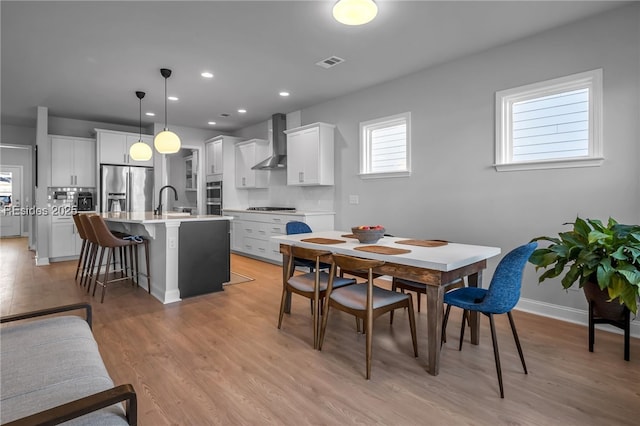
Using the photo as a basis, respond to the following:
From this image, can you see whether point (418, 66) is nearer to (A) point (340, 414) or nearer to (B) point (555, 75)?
(B) point (555, 75)

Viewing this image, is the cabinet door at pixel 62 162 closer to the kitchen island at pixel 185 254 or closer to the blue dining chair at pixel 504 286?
the kitchen island at pixel 185 254

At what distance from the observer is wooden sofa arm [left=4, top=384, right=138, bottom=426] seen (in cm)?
87

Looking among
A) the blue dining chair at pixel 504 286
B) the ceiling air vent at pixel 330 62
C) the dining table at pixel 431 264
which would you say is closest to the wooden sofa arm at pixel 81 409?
the dining table at pixel 431 264

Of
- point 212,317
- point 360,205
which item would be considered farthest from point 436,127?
point 212,317

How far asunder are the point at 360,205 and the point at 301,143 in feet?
4.73

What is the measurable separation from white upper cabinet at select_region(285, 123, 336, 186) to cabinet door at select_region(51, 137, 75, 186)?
4.07 meters

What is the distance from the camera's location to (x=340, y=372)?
7.22 ft

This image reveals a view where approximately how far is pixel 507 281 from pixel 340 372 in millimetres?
1151

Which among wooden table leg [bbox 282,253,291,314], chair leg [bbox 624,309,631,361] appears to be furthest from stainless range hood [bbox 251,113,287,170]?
chair leg [bbox 624,309,631,361]

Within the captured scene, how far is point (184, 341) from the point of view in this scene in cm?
268

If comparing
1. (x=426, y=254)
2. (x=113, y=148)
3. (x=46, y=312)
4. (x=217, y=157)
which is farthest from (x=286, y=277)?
(x=113, y=148)

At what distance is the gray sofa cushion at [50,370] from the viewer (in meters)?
Result: 1.05

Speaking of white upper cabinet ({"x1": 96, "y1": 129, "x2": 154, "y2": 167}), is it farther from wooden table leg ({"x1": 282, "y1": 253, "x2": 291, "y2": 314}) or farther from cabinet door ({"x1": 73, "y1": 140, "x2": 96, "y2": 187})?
wooden table leg ({"x1": 282, "y1": 253, "x2": 291, "y2": 314})

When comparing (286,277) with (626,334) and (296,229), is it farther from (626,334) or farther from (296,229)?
(626,334)
